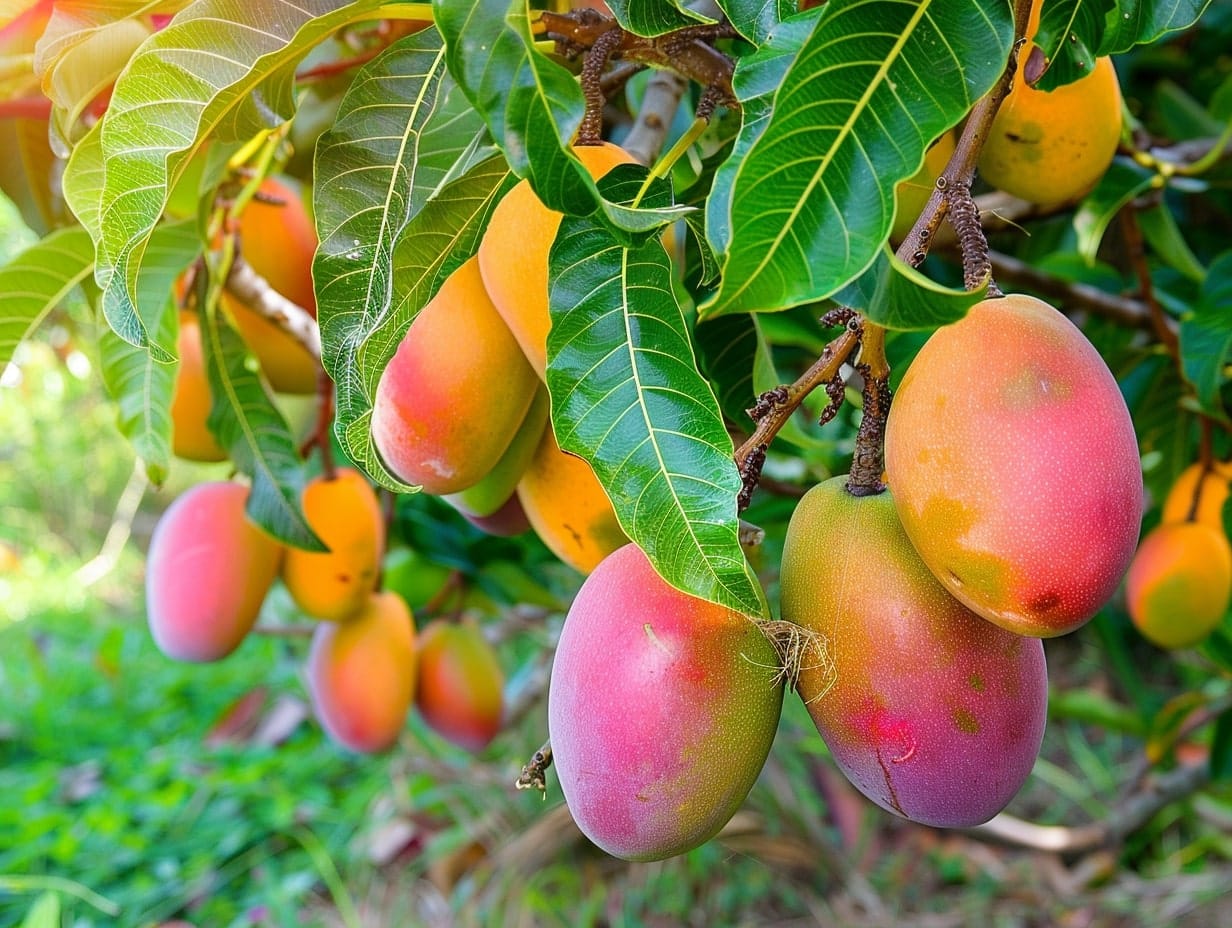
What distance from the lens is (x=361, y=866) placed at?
1762mm

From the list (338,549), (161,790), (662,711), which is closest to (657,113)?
(662,711)

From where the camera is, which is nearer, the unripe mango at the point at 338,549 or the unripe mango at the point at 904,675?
the unripe mango at the point at 904,675

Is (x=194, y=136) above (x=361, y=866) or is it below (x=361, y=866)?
above

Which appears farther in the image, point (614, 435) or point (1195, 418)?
point (1195, 418)

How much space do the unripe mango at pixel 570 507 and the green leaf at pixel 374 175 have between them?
0.13 meters

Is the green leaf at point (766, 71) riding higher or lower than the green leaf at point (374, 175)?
higher

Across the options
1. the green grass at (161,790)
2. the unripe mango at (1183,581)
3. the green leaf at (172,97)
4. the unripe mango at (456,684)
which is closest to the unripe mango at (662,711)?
the green leaf at (172,97)

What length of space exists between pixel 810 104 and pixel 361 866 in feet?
5.58

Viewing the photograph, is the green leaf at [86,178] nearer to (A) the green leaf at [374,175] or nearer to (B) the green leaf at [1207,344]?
(A) the green leaf at [374,175]

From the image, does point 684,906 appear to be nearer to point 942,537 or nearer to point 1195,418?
point 1195,418

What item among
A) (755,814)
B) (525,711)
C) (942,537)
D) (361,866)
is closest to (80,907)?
(361,866)

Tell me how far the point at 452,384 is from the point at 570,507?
100 mm

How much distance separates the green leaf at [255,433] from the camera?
0.80 meters

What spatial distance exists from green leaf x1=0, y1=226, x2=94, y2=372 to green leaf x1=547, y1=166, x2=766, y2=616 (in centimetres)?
45
